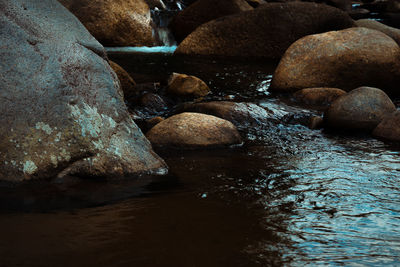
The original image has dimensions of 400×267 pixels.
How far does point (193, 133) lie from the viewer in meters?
5.82

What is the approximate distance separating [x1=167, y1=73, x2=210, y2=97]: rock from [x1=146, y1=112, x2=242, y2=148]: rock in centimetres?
278

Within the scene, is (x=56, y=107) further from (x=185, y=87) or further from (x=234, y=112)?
(x=185, y=87)

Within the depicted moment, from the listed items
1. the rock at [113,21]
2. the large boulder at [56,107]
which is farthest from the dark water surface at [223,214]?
the rock at [113,21]

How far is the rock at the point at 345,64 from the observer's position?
944cm

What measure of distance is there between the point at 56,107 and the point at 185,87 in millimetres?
4779

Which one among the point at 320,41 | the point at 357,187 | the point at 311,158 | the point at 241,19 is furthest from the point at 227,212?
the point at 241,19

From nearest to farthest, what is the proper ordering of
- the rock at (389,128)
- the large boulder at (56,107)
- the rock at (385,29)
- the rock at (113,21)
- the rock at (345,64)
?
1. the large boulder at (56,107)
2. the rock at (389,128)
3. the rock at (345,64)
4. the rock at (385,29)
5. the rock at (113,21)

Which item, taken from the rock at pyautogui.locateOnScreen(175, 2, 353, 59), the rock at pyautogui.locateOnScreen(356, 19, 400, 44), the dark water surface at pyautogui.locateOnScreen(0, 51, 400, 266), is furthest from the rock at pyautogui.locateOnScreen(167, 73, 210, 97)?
the rock at pyautogui.locateOnScreen(356, 19, 400, 44)

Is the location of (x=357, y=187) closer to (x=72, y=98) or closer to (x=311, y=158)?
(x=311, y=158)

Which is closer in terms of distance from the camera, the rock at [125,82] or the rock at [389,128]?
the rock at [389,128]

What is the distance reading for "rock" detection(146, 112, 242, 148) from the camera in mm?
5766

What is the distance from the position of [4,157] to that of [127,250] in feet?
5.82

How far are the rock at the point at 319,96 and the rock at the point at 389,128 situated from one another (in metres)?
1.82

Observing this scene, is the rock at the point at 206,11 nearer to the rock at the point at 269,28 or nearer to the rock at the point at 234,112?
the rock at the point at 269,28
